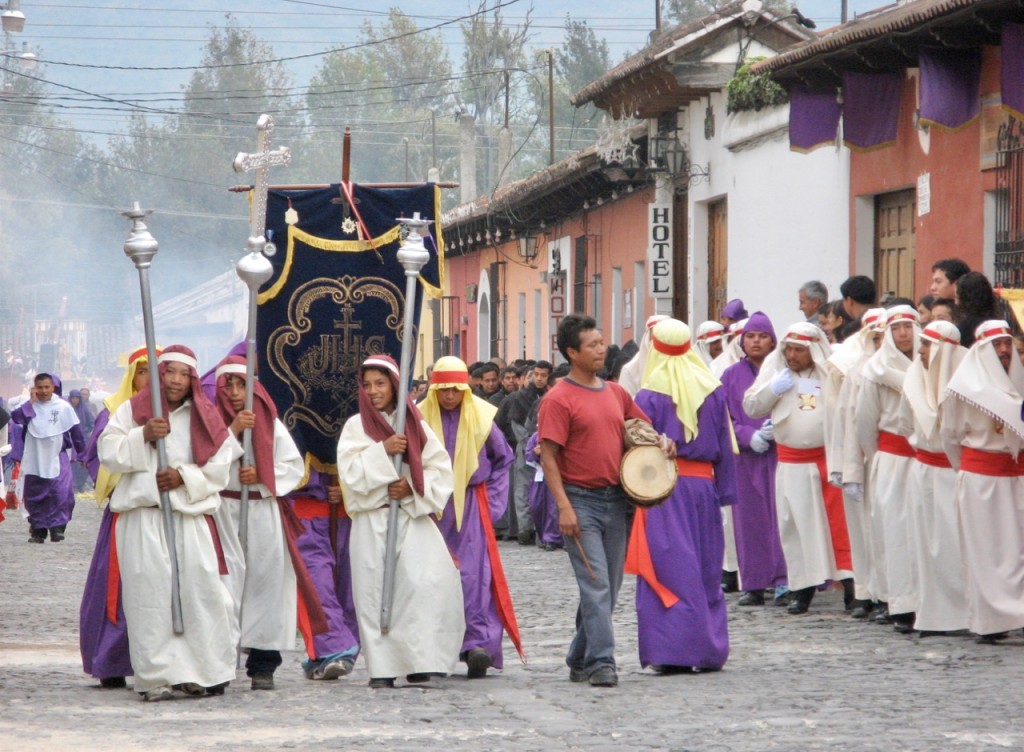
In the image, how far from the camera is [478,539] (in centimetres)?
1030

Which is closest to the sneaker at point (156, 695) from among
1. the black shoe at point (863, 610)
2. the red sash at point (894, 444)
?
the red sash at point (894, 444)

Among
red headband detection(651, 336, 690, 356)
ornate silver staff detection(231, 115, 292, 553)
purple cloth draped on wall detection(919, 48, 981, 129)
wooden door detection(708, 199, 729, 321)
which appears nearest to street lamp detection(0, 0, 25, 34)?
wooden door detection(708, 199, 729, 321)

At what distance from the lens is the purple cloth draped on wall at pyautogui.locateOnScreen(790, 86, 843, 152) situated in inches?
728

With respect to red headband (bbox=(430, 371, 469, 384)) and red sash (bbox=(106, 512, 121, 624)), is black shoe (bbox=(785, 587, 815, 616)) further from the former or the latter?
red sash (bbox=(106, 512, 121, 624))

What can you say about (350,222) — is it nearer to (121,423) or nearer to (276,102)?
(121,423)

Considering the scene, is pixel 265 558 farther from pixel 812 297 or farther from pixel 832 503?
pixel 812 297

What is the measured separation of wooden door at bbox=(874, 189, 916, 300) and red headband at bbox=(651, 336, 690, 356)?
7.64 metres

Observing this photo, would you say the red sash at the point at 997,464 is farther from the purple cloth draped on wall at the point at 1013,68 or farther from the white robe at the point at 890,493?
the purple cloth draped on wall at the point at 1013,68

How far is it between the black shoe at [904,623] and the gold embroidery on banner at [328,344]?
327 centimetres

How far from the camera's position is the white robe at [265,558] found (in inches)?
386

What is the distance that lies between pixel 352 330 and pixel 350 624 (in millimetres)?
1718

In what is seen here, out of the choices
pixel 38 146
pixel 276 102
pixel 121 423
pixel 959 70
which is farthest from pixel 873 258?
pixel 276 102

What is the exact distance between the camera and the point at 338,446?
10.0 m

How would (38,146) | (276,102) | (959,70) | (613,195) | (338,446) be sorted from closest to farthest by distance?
1. (338,446)
2. (959,70)
3. (613,195)
4. (38,146)
5. (276,102)
